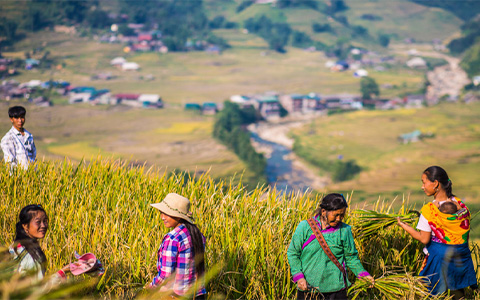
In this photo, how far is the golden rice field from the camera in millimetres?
4223

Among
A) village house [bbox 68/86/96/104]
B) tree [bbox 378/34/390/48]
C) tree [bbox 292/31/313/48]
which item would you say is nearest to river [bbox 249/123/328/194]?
village house [bbox 68/86/96/104]

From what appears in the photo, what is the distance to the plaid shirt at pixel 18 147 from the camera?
5614 mm

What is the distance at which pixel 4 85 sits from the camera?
95438 mm

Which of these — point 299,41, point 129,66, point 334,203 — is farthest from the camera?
point 299,41

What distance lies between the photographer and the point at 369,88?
107250 mm

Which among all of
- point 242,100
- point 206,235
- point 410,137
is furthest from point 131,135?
point 206,235

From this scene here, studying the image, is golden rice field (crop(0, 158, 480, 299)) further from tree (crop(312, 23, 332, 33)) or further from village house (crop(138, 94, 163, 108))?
tree (crop(312, 23, 332, 33))

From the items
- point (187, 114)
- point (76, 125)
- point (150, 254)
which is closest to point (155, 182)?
point (150, 254)

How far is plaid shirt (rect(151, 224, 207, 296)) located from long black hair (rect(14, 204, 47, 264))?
0.71 metres

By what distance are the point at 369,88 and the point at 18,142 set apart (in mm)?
107239

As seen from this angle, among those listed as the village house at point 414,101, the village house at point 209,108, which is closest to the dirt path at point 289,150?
the village house at point 209,108

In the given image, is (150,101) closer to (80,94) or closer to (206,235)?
(80,94)

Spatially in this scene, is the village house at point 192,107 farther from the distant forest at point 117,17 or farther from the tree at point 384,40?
the tree at point 384,40

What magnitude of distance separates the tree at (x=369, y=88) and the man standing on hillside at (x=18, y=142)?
106 metres
